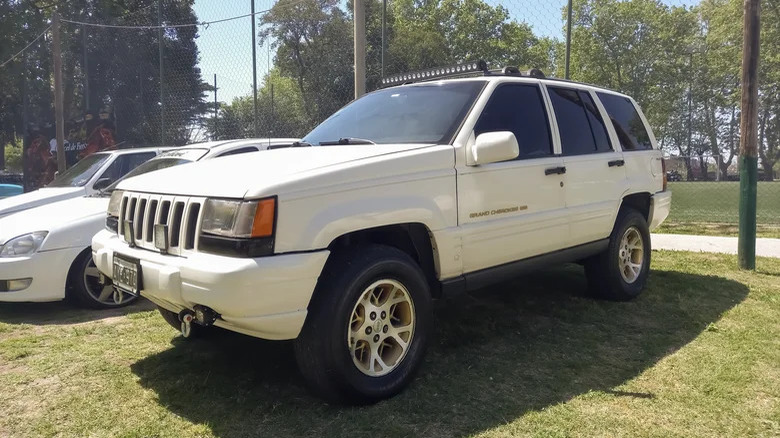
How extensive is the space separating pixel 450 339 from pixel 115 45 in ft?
39.0

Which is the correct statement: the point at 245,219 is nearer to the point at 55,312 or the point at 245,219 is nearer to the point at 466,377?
the point at 466,377

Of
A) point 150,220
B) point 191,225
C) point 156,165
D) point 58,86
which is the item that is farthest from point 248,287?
point 58,86

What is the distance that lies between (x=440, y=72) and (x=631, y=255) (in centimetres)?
250

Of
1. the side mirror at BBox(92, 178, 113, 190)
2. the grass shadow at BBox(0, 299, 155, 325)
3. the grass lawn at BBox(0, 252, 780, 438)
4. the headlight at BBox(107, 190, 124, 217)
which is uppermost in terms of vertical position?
the side mirror at BBox(92, 178, 113, 190)

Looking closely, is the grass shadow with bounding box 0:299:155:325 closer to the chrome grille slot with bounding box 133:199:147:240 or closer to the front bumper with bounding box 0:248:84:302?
the front bumper with bounding box 0:248:84:302

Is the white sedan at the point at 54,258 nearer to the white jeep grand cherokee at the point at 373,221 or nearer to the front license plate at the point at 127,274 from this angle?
the white jeep grand cherokee at the point at 373,221

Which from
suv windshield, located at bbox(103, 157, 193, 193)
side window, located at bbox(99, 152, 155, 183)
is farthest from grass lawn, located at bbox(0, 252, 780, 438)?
side window, located at bbox(99, 152, 155, 183)

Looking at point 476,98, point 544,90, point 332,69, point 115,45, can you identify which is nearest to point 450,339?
point 476,98

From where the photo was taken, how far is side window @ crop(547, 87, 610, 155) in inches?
175

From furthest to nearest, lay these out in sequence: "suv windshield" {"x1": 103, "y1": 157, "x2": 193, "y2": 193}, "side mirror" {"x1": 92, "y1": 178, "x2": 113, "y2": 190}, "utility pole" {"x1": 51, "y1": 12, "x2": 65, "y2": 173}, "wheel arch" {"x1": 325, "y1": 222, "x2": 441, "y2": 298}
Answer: "utility pole" {"x1": 51, "y1": 12, "x2": 65, "y2": 173}
"side mirror" {"x1": 92, "y1": 178, "x2": 113, "y2": 190}
"suv windshield" {"x1": 103, "y1": 157, "x2": 193, "y2": 193}
"wheel arch" {"x1": 325, "y1": 222, "x2": 441, "y2": 298}

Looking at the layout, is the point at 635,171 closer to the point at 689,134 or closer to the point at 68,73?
the point at 68,73

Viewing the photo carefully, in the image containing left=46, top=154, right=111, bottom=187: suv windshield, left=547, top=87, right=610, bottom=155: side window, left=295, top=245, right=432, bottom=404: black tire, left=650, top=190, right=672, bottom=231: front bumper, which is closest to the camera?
left=295, top=245, right=432, bottom=404: black tire

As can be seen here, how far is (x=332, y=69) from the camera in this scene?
10867 mm

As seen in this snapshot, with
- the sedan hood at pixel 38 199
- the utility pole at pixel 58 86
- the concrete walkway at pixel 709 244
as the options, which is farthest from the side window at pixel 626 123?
the utility pole at pixel 58 86
